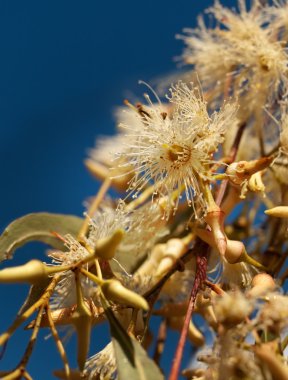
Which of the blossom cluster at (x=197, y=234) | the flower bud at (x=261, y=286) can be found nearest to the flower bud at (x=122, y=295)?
the blossom cluster at (x=197, y=234)

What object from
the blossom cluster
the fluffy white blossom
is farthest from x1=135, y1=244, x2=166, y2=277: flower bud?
the fluffy white blossom

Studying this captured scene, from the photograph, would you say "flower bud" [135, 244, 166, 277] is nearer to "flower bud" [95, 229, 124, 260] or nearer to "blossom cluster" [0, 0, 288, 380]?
"blossom cluster" [0, 0, 288, 380]

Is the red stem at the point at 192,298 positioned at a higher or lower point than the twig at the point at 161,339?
lower

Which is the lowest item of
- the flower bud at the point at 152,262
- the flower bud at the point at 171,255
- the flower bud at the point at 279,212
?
the flower bud at the point at 279,212

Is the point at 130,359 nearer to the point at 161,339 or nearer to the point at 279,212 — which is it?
the point at 279,212

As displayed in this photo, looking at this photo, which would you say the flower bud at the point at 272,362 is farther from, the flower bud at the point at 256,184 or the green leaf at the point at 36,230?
the green leaf at the point at 36,230

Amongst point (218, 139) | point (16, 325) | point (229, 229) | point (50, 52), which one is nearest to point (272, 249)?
point (229, 229)

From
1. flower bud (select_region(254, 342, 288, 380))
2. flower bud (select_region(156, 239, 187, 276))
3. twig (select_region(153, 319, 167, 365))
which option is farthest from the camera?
twig (select_region(153, 319, 167, 365))
